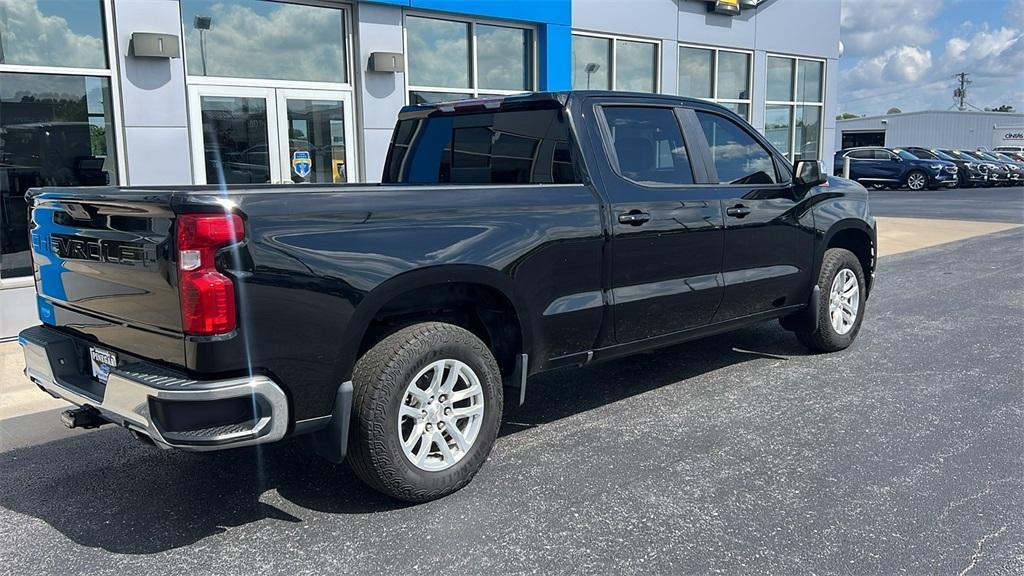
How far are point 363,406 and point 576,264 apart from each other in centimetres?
139

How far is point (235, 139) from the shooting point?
29.7 ft

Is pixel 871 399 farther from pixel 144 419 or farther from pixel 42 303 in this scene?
pixel 42 303

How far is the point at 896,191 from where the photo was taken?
3038 cm

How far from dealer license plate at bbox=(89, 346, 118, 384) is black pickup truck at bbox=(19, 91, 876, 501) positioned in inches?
0.6

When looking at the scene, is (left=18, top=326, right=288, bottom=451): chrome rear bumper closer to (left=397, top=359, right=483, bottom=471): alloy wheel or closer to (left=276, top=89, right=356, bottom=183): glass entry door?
(left=397, top=359, right=483, bottom=471): alloy wheel

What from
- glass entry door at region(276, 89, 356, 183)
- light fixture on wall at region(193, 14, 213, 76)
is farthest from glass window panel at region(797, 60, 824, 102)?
light fixture on wall at region(193, 14, 213, 76)

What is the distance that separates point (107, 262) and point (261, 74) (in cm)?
632

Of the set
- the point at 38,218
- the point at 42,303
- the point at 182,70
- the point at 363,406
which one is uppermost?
the point at 182,70

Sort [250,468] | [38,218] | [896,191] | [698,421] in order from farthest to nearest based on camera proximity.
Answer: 1. [896,191]
2. [698,421]
3. [250,468]
4. [38,218]

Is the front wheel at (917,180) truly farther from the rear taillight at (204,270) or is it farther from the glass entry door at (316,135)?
the rear taillight at (204,270)

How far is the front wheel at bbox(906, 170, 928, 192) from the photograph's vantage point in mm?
29719

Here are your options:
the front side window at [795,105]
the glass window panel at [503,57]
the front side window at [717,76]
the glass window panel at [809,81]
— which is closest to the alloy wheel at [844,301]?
the glass window panel at [503,57]

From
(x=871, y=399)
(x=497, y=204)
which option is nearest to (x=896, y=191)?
(x=871, y=399)

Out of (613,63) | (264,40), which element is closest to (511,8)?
(613,63)
